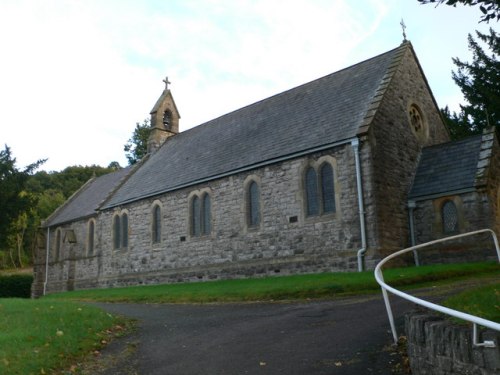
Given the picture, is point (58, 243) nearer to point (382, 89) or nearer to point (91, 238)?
point (91, 238)

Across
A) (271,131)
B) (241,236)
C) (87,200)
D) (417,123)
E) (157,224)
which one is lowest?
(241,236)

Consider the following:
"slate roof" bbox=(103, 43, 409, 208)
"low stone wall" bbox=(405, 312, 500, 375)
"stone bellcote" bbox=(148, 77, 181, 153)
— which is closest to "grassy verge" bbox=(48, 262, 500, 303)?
"slate roof" bbox=(103, 43, 409, 208)

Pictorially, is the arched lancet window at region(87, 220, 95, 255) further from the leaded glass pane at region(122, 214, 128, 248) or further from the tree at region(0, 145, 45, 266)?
the tree at region(0, 145, 45, 266)

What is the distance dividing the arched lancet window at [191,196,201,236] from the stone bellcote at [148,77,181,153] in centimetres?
1181

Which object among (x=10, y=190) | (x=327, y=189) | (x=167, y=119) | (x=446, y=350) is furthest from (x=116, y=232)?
(x=446, y=350)

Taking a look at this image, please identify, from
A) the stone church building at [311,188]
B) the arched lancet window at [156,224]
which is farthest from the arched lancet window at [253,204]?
the arched lancet window at [156,224]

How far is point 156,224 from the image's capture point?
2744cm

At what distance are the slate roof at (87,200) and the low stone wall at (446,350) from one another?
97.5 ft

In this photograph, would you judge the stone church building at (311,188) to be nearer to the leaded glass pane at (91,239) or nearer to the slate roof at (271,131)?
the slate roof at (271,131)

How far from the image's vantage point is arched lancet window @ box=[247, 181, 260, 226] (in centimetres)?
2220

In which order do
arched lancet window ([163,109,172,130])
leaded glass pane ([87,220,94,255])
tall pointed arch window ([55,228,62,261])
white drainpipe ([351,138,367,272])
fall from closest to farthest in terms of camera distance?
white drainpipe ([351,138,367,272]) < leaded glass pane ([87,220,94,255]) < tall pointed arch window ([55,228,62,261]) < arched lancet window ([163,109,172,130])

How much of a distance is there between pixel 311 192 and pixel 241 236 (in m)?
4.00

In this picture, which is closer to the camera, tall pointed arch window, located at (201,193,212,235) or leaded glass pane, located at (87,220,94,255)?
tall pointed arch window, located at (201,193,212,235)

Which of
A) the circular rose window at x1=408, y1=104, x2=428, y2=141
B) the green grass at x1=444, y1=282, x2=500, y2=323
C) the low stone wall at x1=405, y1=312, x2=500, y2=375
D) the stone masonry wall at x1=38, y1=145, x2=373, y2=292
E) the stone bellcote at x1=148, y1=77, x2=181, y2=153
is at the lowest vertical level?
the low stone wall at x1=405, y1=312, x2=500, y2=375
